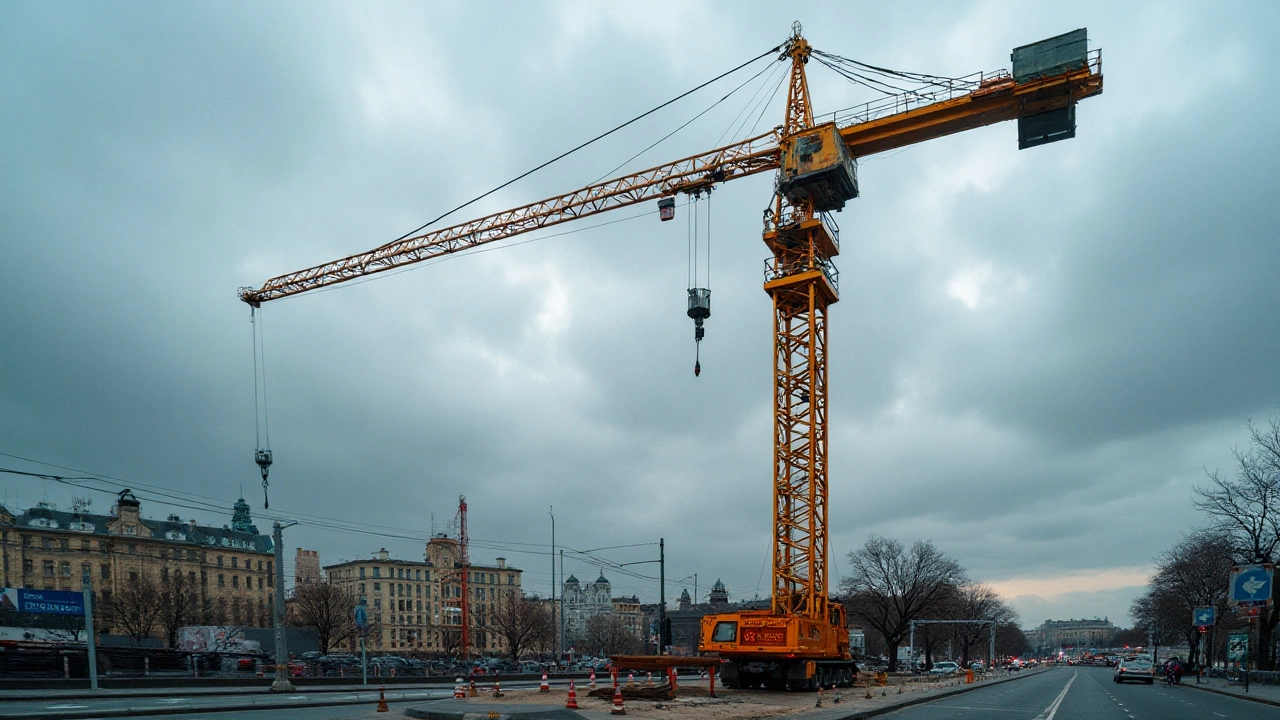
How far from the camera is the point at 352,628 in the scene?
A: 9269 cm

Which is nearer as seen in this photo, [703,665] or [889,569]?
[703,665]

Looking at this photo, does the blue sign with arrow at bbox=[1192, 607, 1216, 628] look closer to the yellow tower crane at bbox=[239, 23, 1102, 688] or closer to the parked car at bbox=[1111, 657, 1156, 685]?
the parked car at bbox=[1111, 657, 1156, 685]

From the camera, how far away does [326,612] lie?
3285 inches

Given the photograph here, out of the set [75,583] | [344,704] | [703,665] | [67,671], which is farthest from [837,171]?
[75,583]

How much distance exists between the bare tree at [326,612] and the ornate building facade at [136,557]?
32.6 ft

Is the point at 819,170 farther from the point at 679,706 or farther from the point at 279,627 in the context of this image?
the point at 279,627

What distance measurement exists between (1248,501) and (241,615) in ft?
346

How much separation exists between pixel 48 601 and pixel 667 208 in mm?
33215

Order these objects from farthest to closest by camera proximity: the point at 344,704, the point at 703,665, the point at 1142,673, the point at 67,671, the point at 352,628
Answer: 1. the point at 352,628
2. the point at 1142,673
3. the point at 67,671
4. the point at 703,665
5. the point at 344,704

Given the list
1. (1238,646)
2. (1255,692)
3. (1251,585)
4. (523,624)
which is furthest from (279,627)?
(523,624)

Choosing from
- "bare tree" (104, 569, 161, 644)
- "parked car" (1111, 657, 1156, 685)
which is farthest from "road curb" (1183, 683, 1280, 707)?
"bare tree" (104, 569, 161, 644)

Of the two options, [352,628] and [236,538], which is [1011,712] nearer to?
[352,628]

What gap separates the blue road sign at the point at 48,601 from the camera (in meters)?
32.8

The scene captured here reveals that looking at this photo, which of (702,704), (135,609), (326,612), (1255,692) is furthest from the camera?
(326,612)
